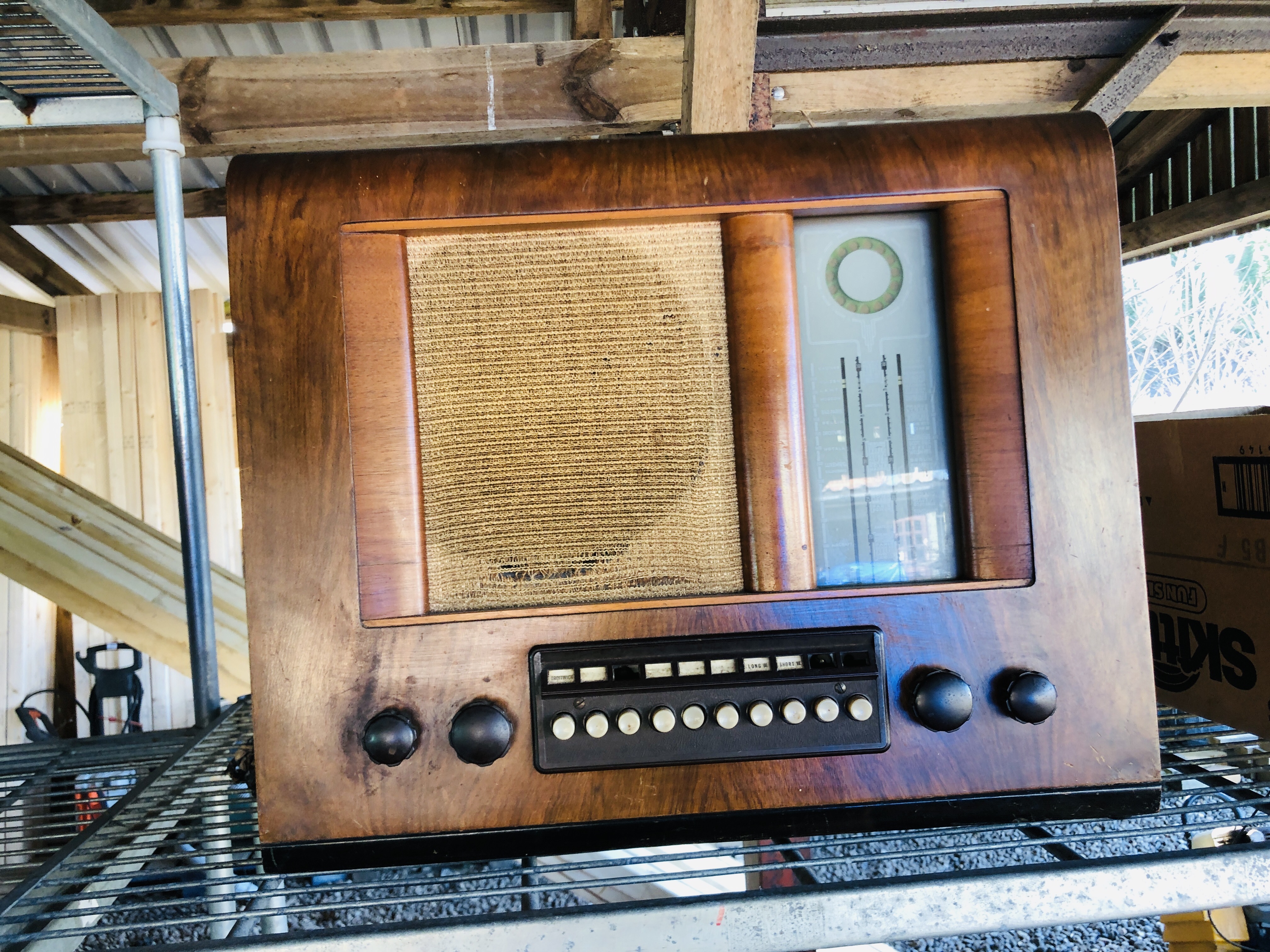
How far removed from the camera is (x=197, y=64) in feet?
7.56

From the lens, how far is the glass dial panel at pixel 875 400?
725mm

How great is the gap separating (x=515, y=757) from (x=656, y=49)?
82.2 inches

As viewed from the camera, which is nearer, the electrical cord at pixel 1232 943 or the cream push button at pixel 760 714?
the cream push button at pixel 760 714

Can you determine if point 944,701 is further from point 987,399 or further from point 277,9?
point 277,9

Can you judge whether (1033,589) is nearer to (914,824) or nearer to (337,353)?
(914,824)

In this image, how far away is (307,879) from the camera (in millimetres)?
995

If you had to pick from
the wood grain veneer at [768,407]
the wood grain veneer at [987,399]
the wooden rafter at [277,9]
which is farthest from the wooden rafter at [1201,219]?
the wood grain veneer at [768,407]

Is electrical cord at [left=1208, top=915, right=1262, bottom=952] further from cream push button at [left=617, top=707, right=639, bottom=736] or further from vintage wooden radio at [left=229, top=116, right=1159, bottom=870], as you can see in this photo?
cream push button at [left=617, top=707, right=639, bottom=736]

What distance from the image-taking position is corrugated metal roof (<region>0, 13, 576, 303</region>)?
319cm

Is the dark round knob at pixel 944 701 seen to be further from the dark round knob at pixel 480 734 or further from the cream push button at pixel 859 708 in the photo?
the dark round knob at pixel 480 734

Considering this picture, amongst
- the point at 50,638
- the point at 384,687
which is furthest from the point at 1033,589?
the point at 50,638

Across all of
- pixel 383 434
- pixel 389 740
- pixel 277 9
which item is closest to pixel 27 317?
pixel 277 9

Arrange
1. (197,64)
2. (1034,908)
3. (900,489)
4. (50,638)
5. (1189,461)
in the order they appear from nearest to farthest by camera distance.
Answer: (1034,908)
(900,489)
(1189,461)
(197,64)
(50,638)

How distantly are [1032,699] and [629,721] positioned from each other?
0.34m
